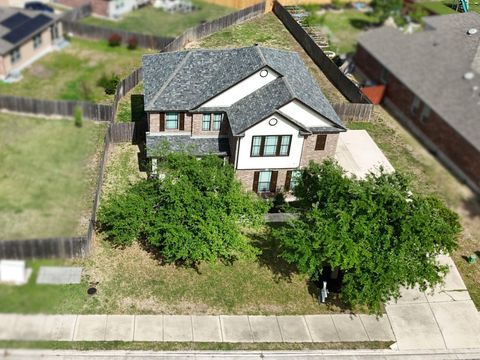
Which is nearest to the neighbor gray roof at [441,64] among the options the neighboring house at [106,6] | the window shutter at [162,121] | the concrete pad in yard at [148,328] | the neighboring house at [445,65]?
the neighboring house at [445,65]

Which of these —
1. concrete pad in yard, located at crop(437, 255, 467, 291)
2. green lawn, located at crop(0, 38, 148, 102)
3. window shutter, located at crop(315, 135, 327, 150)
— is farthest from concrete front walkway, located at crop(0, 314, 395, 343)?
green lawn, located at crop(0, 38, 148, 102)

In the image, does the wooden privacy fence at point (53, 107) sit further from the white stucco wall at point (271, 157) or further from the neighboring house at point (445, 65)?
the neighboring house at point (445, 65)

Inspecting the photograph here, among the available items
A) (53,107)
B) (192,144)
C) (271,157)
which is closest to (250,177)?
(271,157)

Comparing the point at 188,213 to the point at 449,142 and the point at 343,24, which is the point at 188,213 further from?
the point at 343,24

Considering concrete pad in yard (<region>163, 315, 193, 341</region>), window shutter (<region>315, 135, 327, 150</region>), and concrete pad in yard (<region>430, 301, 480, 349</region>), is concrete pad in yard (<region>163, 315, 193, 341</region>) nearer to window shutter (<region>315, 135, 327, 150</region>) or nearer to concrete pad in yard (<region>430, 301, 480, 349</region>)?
concrete pad in yard (<region>430, 301, 480, 349</region>)

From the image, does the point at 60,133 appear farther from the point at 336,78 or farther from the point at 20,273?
the point at 336,78

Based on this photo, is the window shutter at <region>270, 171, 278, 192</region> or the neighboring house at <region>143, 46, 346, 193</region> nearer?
the neighboring house at <region>143, 46, 346, 193</region>

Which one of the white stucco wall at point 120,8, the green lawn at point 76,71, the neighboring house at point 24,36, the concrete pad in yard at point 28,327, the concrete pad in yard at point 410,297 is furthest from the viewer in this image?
the white stucco wall at point 120,8
